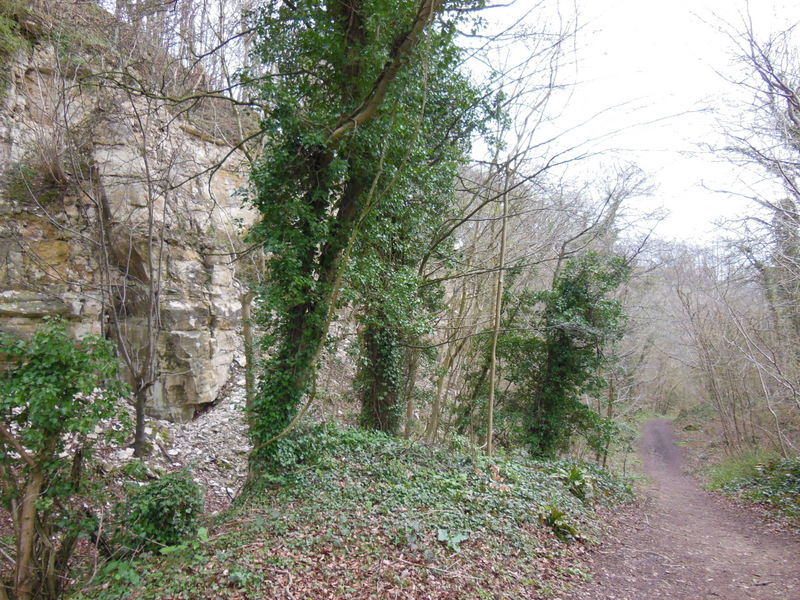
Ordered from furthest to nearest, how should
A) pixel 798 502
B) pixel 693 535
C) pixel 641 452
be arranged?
pixel 641 452, pixel 798 502, pixel 693 535

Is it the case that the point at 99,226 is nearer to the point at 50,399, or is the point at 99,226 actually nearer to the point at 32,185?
the point at 32,185

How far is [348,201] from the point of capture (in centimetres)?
689

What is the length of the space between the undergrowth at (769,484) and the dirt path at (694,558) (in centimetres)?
51

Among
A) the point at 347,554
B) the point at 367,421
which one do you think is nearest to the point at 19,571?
the point at 347,554

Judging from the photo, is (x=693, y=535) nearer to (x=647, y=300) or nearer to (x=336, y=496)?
(x=336, y=496)

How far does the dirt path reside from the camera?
5.09 meters

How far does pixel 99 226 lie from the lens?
8.44 metres

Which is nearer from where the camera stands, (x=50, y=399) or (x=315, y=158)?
(x=50, y=399)

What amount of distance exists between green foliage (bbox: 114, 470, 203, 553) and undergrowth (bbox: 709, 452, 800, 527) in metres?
9.86

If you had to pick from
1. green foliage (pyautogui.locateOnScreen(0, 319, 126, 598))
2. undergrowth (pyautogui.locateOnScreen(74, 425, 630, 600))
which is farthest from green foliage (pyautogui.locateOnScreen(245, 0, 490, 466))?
green foliage (pyautogui.locateOnScreen(0, 319, 126, 598))

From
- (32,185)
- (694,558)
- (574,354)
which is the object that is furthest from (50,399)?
(574,354)

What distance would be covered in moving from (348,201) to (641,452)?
23.3 meters

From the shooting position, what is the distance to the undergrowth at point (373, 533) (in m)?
4.07

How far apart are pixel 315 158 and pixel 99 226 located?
4859mm
